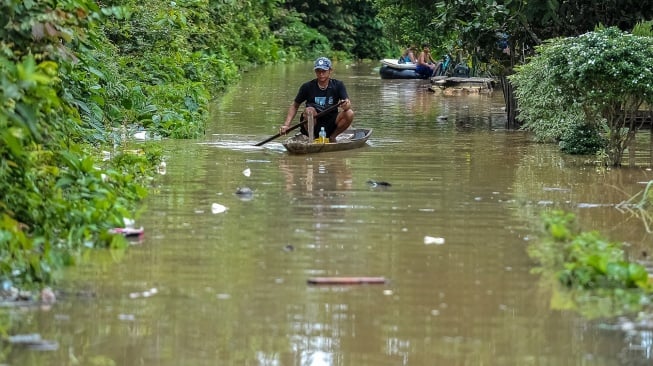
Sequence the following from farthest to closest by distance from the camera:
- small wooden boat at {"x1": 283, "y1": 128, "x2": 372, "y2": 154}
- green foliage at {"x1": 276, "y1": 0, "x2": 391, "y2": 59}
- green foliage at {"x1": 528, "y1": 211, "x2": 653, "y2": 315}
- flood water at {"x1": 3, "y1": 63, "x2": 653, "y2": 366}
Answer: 1. green foliage at {"x1": 276, "y1": 0, "x2": 391, "y2": 59}
2. small wooden boat at {"x1": 283, "y1": 128, "x2": 372, "y2": 154}
3. green foliage at {"x1": 528, "y1": 211, "x2": 653, "y2": 315}
4. flood water at {"x1": 3, "y1": 63, "x2": 653, "y2": 366}

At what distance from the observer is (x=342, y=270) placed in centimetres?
A: 825

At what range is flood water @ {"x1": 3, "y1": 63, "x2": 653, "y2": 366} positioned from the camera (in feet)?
21.4

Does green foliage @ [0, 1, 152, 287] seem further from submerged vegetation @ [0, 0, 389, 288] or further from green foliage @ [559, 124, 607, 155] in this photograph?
green foliage @ [559, 124, 607, 155]

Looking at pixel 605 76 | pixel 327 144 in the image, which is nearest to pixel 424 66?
pixel 327 144

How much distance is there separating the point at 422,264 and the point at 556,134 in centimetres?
871

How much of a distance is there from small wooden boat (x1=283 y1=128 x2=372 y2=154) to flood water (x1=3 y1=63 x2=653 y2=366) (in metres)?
0.25

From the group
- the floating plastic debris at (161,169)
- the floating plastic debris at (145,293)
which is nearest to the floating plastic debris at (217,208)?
the floating plastic debris at (161,169)

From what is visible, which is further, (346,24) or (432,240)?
(346,24)

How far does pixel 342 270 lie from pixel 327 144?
7.40 metres

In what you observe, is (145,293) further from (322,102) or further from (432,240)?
(322,102)

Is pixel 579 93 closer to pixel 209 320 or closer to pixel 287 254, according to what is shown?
pixel 287 254

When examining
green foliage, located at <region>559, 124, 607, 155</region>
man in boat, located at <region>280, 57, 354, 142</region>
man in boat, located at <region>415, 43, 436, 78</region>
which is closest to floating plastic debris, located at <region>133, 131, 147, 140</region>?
man in boat, located at <region>280, 57, 354, 142</region>

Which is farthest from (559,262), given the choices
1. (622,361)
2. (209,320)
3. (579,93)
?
(579,93)

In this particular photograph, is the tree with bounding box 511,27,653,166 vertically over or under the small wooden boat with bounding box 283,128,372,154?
over
